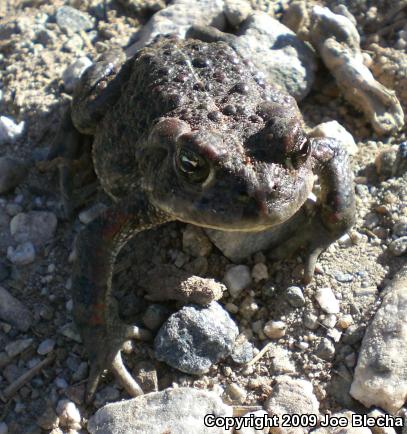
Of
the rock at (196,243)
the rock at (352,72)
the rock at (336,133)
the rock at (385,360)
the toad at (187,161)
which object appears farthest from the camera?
the rock at (352,72)

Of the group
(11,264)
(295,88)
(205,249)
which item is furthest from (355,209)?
(11,264)

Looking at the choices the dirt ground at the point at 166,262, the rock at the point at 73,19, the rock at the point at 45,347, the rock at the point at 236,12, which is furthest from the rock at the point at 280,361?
the rock at the point at 73,19

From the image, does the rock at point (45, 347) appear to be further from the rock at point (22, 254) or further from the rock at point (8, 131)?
the rock at point (8, 131)

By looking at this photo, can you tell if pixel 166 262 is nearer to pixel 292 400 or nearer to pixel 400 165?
pixel 292 400

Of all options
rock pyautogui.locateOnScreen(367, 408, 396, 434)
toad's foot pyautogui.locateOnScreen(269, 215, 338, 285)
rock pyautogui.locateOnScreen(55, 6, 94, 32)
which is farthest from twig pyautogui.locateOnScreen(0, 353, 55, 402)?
rock pyautogui.locateOnScreen(55, 6, 94, 32)

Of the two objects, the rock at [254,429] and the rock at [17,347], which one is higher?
the rock at [254,429]

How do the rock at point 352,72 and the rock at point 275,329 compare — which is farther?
the rock at point 352,72

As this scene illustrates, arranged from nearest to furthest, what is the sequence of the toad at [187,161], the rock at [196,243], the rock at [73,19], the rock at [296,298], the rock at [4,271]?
the toad at [187,161]
the rock at [296,298]
the rock at [196,243]
the rock at [4,271]
the rock at [73,19]

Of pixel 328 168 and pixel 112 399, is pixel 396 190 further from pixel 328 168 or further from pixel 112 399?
pixel 112 399
